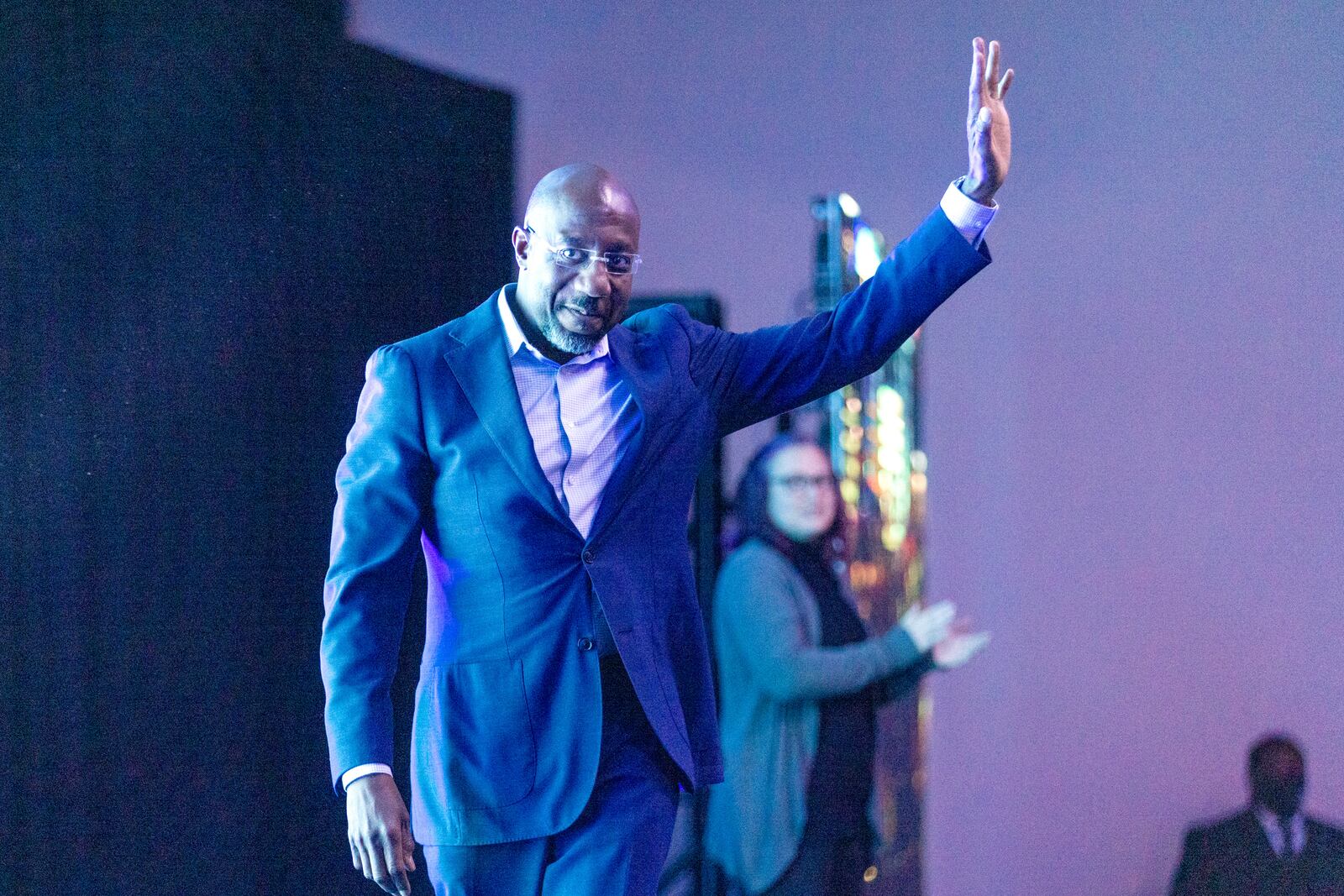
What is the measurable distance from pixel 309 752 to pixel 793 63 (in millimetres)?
2750

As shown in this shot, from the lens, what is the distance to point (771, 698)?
116 inches

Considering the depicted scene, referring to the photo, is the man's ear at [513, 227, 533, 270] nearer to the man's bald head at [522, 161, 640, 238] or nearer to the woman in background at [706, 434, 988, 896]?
the man's bald head at [522, 161, 640, 238]

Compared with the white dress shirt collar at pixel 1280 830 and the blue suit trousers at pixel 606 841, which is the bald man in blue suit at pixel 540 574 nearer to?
the blue suit trousers at pixel 606 841

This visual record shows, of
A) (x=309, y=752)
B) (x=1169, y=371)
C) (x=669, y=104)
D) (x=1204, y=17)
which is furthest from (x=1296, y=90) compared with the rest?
(x=309, y=752)

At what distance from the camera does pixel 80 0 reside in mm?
2080

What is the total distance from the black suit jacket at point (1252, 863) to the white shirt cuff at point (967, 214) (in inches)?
106

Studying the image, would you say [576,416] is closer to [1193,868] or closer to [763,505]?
[763,505]

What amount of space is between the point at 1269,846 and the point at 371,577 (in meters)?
3.02

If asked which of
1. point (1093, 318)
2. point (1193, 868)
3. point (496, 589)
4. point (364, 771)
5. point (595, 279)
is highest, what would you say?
point (1093, 318)

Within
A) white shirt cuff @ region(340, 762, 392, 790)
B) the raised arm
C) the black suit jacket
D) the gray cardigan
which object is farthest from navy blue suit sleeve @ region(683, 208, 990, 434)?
the black suit jacket

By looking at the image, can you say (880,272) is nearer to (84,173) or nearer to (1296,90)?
(84,173)

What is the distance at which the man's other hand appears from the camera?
1.47m

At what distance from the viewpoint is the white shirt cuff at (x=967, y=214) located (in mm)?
1648

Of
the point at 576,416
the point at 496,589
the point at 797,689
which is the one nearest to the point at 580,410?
the point at 576,416
